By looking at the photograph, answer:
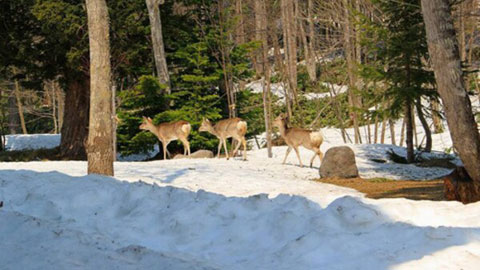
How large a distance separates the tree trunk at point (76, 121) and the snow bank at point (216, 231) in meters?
12.6

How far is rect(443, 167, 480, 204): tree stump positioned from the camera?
904 centimetres

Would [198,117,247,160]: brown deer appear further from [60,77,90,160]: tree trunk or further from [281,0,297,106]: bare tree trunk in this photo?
[281,0,297,106]: bare tree trunk

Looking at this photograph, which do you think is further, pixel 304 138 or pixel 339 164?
pixel 304 138

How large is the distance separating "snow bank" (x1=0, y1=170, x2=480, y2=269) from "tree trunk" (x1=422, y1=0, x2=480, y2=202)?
1.56 m

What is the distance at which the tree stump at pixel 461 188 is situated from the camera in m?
9.04

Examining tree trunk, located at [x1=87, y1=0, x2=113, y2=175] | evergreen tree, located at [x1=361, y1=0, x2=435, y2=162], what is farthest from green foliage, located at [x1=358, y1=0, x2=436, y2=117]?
tree trunk, located at [x1=87, y1=0, x2=113, y2=175]

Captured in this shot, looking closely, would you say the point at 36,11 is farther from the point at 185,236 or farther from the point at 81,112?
the point at 185,236

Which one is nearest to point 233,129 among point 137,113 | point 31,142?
point 137,113

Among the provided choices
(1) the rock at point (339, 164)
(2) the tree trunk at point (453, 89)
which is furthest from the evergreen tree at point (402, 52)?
(2) the tree trunk at point (453, 89)

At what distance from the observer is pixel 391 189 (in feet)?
41.1

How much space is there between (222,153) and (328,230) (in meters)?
16.7

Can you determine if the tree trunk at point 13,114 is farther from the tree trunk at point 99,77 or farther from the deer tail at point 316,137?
the tree trunk at point 99,77

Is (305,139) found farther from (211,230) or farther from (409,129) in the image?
(211,230)

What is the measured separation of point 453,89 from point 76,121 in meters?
16.1
